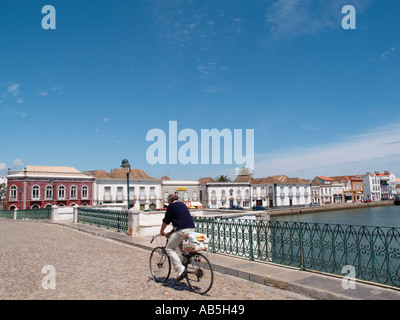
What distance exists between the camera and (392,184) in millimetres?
114000

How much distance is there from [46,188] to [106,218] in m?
35.3

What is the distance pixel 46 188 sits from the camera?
46844 millimetres

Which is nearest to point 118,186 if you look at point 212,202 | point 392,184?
point 212,202

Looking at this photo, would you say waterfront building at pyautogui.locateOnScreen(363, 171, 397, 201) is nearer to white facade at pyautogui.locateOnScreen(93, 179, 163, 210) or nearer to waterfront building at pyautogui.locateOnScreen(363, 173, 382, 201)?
waterfront building at pyautogui.locateOnScreen(363, 173, 382, 201)

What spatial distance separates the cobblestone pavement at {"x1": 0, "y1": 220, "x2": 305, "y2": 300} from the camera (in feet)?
17.6

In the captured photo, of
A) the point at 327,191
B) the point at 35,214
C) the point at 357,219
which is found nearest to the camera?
the point at 35,214

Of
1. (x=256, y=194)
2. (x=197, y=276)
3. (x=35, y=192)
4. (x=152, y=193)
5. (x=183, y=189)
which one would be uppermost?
(x=183, y=189)

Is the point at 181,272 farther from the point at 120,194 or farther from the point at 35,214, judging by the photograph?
the point at 120,194

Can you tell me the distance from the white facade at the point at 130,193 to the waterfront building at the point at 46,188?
168 cm

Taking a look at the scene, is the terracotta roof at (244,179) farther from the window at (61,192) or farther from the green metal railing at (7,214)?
the green metal railing at (7,214)

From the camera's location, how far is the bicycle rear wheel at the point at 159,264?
624 cm

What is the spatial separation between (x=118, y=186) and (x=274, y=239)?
4866 cm

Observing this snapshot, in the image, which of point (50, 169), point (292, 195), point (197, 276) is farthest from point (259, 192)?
point (197, 276)
